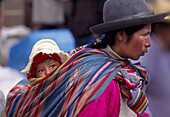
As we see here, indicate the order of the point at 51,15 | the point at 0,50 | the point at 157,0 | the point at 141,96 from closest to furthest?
the point at 141,96 → the point at 157,0 → the point at 51,15 → the point at 0,50

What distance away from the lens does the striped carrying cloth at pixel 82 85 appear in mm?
2160

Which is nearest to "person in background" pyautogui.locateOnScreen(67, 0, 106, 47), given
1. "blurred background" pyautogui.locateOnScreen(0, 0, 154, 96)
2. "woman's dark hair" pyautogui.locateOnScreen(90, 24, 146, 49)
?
"blurred background" pyautogui.locateOnScreen(0, 0, 154, 96)

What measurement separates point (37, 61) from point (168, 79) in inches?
54.2

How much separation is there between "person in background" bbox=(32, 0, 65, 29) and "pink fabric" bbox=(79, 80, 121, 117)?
4682mm

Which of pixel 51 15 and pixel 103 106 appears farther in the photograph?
pixel 51 15

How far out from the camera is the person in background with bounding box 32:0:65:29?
6.65m

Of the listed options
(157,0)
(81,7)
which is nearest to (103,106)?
(157,0)

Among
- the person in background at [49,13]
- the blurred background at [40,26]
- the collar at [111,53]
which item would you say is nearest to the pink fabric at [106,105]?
the collar at [111,53]

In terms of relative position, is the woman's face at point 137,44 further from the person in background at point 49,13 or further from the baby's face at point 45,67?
the person in background at point 49,13

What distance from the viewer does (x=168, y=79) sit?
3.34 meters

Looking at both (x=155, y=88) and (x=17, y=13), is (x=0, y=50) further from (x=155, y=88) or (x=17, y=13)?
(x=155, y=88)

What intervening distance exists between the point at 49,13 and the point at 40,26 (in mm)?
609

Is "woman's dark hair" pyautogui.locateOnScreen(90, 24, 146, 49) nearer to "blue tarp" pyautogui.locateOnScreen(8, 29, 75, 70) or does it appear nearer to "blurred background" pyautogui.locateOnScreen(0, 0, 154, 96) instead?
"blurred background" pyautogui.locateOnScreen(0, 0, 154, 96)

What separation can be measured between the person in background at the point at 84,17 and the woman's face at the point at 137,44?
117 inches
